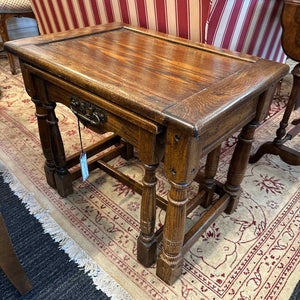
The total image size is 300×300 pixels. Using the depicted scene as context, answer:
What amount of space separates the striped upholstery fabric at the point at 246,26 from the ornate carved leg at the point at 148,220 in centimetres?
62

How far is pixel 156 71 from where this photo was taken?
2.61 ft

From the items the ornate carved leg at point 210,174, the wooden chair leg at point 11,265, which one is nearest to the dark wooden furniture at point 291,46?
the ornate carved leg at point 210,174

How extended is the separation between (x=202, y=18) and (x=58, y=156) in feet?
2.44

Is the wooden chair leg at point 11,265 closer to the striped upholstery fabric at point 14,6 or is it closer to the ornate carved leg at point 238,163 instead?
the ornate carved leg at point 238,163

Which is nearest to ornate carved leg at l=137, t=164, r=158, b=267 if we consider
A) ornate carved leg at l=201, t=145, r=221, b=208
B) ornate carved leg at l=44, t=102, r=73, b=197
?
ornate carved leg at l=201, t=145, r=221, b=208

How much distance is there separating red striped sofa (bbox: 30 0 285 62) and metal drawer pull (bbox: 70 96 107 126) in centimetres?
55

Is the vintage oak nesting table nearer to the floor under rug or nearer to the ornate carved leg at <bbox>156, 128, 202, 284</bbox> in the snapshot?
the ornate carved leg at <bbox>156, 128, 202, 284</bbox>

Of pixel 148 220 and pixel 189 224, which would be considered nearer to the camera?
pixel 148 220

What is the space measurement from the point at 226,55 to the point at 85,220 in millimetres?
789

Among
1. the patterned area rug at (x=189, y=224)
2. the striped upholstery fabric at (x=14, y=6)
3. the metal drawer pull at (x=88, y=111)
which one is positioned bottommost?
the patterned area rug at (x=189, y=224)

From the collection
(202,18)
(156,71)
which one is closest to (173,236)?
(156,71)

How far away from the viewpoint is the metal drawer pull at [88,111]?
31.0 inches

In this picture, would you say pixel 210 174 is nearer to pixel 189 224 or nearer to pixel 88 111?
pixel 189 224

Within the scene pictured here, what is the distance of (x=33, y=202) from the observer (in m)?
1.21
